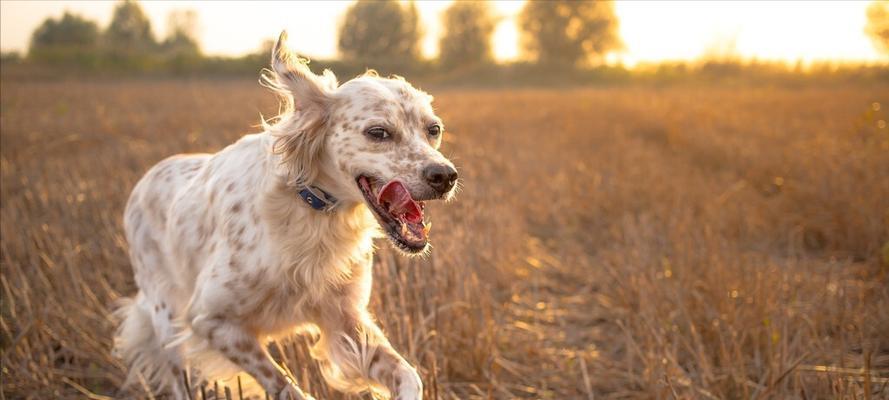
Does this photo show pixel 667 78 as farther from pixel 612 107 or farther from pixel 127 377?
pixel 127 377

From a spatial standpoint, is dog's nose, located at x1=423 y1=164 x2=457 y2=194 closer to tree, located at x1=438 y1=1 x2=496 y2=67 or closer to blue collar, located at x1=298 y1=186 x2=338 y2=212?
blue collar, located at x1=298 y1=186 x2=338 y2=212

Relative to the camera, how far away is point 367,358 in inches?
90.8

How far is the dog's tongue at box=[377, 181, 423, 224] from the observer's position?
7.00 feet

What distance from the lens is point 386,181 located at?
2.21 meters

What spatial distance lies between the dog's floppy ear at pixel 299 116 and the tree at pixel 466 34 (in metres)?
43.6

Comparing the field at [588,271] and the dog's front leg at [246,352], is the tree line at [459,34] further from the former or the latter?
the dog's front leg at [246,352]

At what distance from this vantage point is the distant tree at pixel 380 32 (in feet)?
153

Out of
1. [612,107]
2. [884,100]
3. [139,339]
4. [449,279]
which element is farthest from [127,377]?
[884,100]

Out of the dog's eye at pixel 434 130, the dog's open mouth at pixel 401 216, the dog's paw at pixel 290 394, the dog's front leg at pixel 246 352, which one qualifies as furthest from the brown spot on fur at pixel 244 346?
the dog's eye at pixel 434 130

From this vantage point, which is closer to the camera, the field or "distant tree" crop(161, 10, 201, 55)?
the field

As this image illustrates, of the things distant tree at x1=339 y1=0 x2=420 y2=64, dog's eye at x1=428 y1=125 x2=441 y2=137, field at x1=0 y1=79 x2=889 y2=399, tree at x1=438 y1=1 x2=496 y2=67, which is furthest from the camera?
tree at x1=438 y1=1 x2=496 y2=67

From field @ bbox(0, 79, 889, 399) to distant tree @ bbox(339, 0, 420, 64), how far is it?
38.1 metres

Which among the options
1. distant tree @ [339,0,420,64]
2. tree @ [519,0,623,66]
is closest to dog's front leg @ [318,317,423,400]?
distant tree @ [339,0,420,64]

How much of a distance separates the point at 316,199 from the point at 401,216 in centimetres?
37
